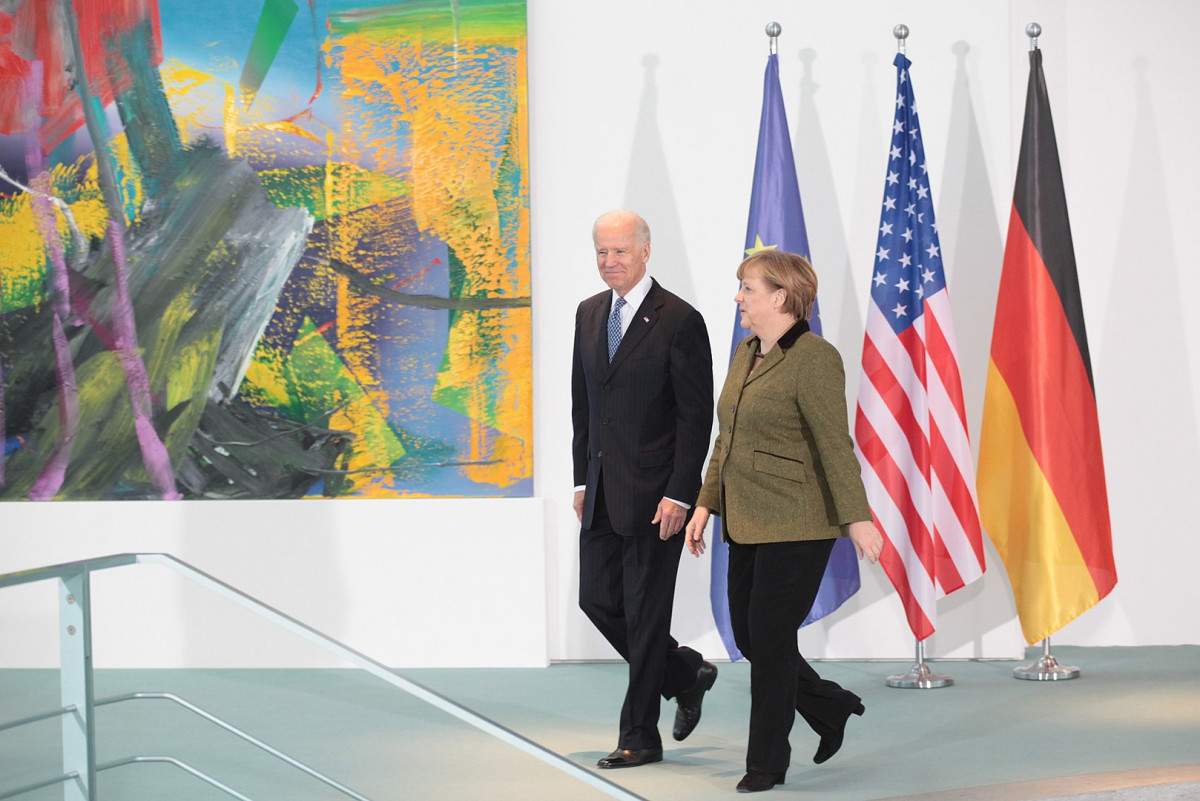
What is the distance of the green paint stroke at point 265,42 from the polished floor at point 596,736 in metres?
2.53

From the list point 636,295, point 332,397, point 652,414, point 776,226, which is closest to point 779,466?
point 652,414

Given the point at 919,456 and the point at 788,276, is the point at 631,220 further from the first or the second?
the point at 919,456

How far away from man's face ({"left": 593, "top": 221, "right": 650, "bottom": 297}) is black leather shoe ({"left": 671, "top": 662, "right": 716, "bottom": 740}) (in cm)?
123

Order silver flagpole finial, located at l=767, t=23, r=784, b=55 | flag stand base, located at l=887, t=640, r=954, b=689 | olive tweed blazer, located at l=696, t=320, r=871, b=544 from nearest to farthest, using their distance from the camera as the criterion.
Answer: olive tweed blazer, located at l=696, t=320, r=871, b=544 → flag stand base, located at l=887, t=640, r=954, b=689 → silver flagpole finial, located at l=767, t=23, r=784, b=55

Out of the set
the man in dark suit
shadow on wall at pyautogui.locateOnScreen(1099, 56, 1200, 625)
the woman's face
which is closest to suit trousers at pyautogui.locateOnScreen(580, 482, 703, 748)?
the man in dark suit

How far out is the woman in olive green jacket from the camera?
3.40 metres

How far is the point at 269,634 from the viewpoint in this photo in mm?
5641

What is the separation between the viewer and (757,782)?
11.5 feet

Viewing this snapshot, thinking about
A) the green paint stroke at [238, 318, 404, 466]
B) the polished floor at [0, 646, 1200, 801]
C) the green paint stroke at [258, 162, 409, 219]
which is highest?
the green paint stroke at [258, 162, 409, 219]

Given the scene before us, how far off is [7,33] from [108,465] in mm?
1960

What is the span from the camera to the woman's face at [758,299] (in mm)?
3504

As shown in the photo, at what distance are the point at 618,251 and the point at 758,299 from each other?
0.51m

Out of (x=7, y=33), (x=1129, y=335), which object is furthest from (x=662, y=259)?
(x=7, y=33)

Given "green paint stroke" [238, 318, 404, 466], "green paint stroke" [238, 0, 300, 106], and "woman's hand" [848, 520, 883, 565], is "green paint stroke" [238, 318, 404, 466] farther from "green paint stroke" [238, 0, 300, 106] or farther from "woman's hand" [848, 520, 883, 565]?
"woman's hand" [848, 520, 883, 565]
